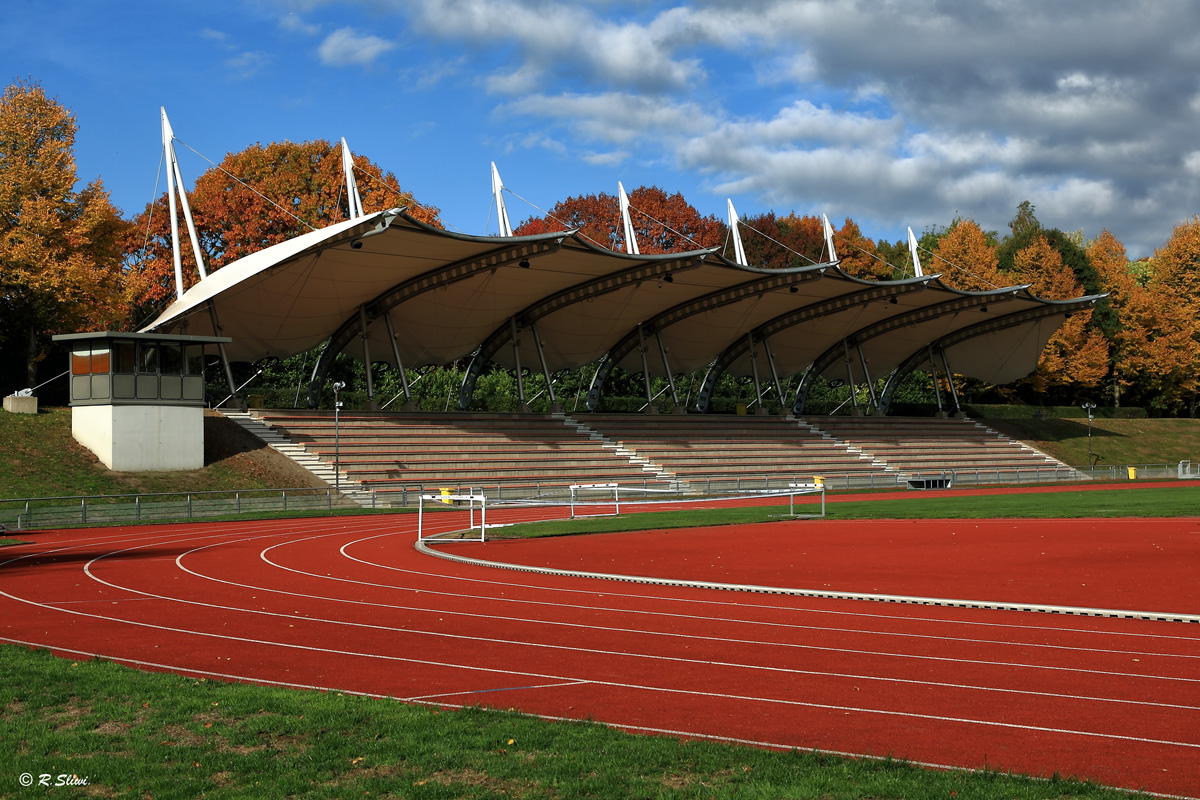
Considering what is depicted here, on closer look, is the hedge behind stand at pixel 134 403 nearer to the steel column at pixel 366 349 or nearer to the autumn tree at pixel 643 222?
the steel column at pixel 366 349

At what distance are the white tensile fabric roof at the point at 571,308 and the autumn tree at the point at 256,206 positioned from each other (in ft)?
39.2

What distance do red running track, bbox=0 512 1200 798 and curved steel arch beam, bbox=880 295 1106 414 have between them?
4441 cm

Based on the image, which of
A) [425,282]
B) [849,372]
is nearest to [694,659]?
Answer: [425,282]

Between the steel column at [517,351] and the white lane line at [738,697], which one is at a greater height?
the steel column at [517,351]

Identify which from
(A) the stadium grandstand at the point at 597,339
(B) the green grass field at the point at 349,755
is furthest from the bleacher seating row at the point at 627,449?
(B) the green grass field at the point at 349,755

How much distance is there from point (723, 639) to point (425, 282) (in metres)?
36.3

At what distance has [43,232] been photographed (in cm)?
A: 4272

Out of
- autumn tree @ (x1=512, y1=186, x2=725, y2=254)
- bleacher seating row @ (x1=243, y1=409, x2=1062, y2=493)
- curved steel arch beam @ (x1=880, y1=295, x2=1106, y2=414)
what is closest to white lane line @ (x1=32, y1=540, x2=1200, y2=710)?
bleacher seating row @ (x1=243, y1=409, x2=1062, y2=493)

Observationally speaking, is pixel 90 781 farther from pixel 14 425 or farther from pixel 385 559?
pixel 14 425

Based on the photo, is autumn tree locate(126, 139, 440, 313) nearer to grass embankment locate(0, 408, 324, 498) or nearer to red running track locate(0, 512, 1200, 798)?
grass embankment locate(0, 408, 324, 498)

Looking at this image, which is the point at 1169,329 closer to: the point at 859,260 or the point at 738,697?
the point at 859,260

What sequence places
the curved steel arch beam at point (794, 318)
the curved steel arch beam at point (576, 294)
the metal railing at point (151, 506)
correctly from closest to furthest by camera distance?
the metal railing at point (151, 506) < the curved steel arch beam at point (576, 294) < the curved steel arch beam at point (794, 318)

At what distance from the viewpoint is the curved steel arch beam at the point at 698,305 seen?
163 ft

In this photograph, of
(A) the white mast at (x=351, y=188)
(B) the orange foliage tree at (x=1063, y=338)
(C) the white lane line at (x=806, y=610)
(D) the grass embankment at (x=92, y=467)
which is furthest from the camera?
(B) the orange foliage tree at (x=1063, y=338)
